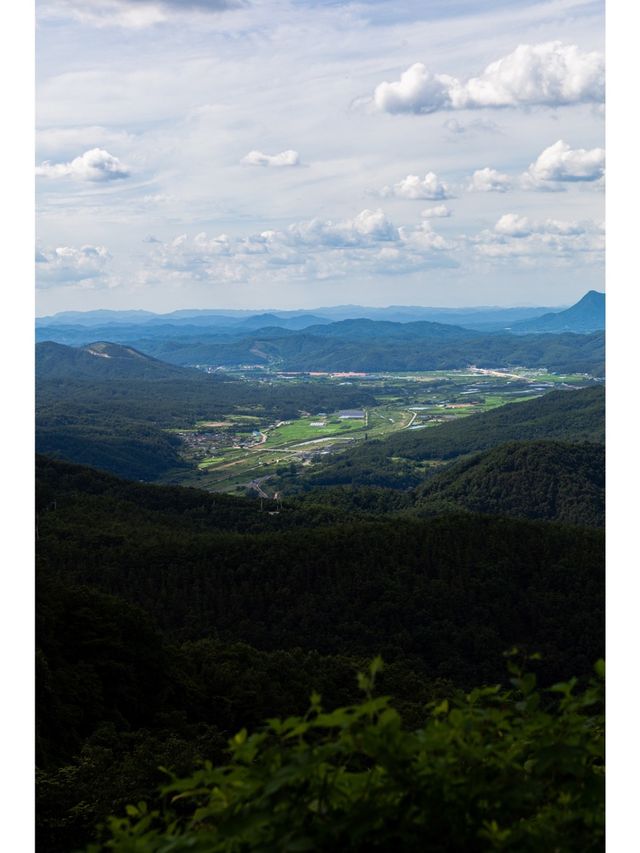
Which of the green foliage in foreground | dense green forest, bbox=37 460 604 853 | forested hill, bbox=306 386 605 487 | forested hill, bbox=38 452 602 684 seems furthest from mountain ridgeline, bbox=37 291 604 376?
the green foliage in foreground

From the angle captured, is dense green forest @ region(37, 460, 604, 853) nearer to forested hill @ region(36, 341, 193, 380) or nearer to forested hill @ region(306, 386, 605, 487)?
forested hill @ region(306, 386, 605, 487)

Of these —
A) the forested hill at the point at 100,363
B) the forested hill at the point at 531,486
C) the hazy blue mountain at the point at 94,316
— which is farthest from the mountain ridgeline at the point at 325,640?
the forested hill at the point at 100,363

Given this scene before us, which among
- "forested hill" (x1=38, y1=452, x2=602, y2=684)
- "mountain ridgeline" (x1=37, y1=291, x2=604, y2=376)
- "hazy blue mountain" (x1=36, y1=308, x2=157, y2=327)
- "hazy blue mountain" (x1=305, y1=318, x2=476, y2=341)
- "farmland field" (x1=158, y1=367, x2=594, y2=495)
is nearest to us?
"forested hill" (x1=38, y1=452, x2=602, y2=684)

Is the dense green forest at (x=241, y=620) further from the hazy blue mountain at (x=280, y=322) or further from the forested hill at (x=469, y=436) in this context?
the hazy blue mountain at (x=280, y=322)

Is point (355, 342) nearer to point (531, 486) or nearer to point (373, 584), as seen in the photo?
point (531, 486)
